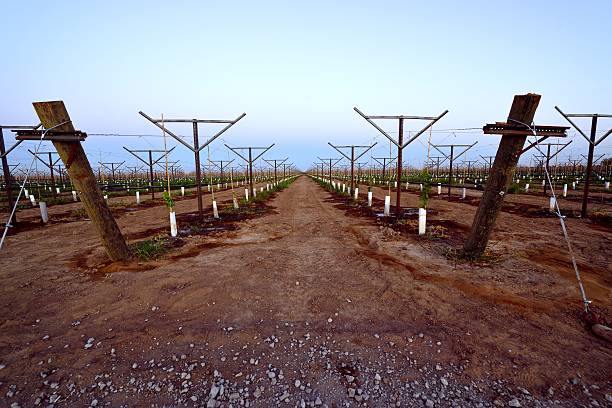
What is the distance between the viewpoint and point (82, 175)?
18.2ft

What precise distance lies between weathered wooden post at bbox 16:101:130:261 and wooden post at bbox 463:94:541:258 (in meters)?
7.75

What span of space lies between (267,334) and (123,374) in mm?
1530

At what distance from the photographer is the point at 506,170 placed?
5504 mm

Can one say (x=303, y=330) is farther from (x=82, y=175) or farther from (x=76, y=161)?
(x=76, y=161)

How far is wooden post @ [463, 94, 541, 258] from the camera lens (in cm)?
522

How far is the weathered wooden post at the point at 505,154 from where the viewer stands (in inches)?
202

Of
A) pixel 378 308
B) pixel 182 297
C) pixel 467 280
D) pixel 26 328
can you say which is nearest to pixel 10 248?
pixel 26 328

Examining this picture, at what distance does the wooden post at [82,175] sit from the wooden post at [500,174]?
25.2ft

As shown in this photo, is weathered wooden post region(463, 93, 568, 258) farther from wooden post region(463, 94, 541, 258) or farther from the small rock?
the small rock

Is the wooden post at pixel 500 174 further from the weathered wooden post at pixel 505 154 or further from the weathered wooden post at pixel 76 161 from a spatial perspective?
the weathered wooden post at pixel 76 161

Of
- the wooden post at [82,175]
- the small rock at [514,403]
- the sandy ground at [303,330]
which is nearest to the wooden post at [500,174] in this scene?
the sandy ground at [303,330]

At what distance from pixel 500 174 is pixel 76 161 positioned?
8.34 metres

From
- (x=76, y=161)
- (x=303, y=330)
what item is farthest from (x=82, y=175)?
(x=303, y=330)

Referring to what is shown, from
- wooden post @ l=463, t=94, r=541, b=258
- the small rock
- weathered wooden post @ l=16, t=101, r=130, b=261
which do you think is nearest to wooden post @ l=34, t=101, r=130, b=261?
weathered wooden post @ l=16, t=101, r=130, b=261
